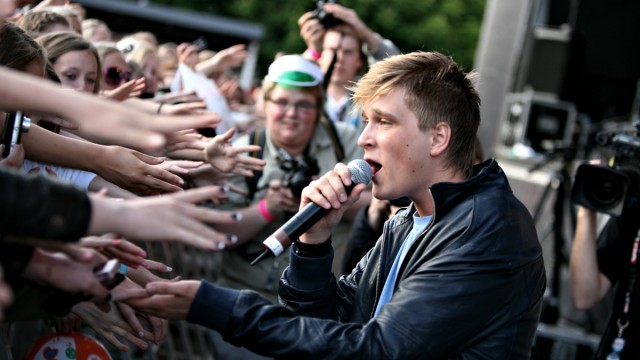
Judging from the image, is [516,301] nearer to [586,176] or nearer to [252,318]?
[252,318]

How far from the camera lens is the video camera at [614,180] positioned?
4.15 metres

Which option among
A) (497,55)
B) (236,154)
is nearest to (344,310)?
(236,154)

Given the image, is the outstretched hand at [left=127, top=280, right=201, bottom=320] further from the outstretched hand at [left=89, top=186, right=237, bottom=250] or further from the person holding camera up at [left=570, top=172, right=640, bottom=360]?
the person holding camera up at [left=570, top=172, right=640, bottom=360]

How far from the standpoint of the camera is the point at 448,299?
8.26ft

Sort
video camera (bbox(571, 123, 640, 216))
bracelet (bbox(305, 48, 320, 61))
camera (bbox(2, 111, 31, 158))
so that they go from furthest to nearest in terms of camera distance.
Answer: bracelet (bbox(305, 48, 320, 61)) < video camera (bbox(571, 123, 640, 216)) < camera (bbox(2, 111, 31, 158))

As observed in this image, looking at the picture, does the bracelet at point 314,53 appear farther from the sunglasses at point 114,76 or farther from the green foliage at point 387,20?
the green foliage at point 387,20

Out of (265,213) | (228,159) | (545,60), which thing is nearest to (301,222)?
(228,159)

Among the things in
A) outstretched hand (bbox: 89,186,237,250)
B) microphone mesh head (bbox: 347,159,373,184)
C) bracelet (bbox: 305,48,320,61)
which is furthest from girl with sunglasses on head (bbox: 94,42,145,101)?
outstretched hand (bbox: 89,186,237,250)

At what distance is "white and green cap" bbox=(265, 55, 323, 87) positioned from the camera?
491cm

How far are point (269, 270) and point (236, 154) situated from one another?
0.85 m

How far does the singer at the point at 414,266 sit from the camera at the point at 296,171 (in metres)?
1.37

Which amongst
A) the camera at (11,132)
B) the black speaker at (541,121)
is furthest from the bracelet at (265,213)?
the black speaker at (541,121)

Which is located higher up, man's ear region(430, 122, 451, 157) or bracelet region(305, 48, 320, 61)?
man's ear region(430, 122, 451, 157)

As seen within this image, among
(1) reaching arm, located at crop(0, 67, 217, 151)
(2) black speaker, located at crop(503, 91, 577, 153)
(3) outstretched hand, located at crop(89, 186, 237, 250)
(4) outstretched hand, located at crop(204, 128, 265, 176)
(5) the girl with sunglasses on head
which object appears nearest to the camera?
(1) reaching arm, located at crop(0, 67, 217, 151)
